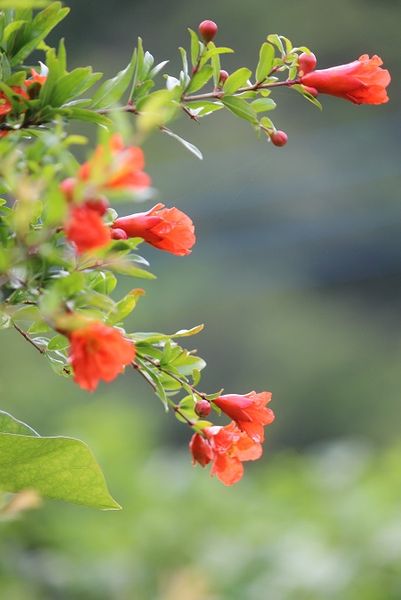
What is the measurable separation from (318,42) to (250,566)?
4.96 metres

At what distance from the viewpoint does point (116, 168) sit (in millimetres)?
461

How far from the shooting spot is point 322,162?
21.0 feet

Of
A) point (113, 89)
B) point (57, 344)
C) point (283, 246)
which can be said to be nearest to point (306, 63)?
point (113, 89)

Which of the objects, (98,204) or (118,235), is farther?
(118,235)

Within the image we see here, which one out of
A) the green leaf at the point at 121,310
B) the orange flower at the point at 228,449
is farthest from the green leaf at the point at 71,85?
the orange flower at the point at 228,449

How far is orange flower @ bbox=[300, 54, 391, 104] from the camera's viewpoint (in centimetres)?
66

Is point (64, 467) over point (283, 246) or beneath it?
over

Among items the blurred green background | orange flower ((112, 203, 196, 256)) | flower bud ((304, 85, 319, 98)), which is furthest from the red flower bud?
the blurred green background

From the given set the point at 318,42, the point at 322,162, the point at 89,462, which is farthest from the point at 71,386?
the point at 89,462

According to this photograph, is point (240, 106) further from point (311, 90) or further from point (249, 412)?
point (249, 412)

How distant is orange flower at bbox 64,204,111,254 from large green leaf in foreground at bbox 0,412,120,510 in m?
0.25

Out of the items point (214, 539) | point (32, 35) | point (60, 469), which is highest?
point (32, 35)

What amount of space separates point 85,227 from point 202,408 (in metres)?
0.22

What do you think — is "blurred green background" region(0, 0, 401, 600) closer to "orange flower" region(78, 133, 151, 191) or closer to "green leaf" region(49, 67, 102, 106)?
"green leaf" region(49, 67, 102, 106)
